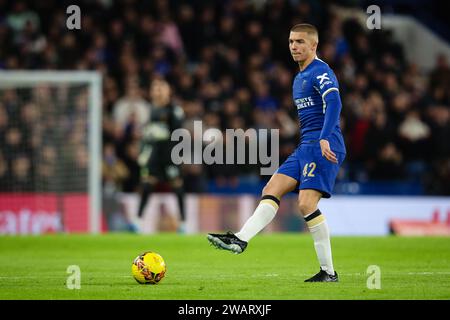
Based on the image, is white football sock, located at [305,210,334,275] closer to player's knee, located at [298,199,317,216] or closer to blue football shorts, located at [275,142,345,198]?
player's knee, located at [298,199,317,216]

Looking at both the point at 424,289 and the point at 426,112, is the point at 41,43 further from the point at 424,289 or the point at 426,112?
the point at 424,289

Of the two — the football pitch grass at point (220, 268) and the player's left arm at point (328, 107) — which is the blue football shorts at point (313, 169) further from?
the football pitch grass at point (220, 268)

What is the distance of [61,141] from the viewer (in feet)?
59.2

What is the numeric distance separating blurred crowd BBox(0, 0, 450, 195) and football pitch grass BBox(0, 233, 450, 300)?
330cm

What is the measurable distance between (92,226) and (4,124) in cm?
237

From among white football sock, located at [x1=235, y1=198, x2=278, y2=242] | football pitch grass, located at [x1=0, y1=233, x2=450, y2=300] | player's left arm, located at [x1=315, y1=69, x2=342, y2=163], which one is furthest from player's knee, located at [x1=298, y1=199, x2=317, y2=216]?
football pitch grass, located at [x1=0, y1=233, x2=450, y2=300]

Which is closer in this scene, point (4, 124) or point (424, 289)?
point (424, 289)

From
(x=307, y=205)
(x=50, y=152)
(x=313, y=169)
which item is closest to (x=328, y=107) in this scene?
(x=313, y=169)

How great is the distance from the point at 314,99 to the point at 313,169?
637mm

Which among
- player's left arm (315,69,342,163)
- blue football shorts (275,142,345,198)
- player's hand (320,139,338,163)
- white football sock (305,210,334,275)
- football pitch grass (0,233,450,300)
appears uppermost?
player's left arm (315,69,342,163)

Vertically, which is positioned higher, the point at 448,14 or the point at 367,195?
the point at 448,14

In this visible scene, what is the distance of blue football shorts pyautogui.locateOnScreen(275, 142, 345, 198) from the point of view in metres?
8.84

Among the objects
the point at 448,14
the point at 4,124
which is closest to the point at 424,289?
the point at 4,124
